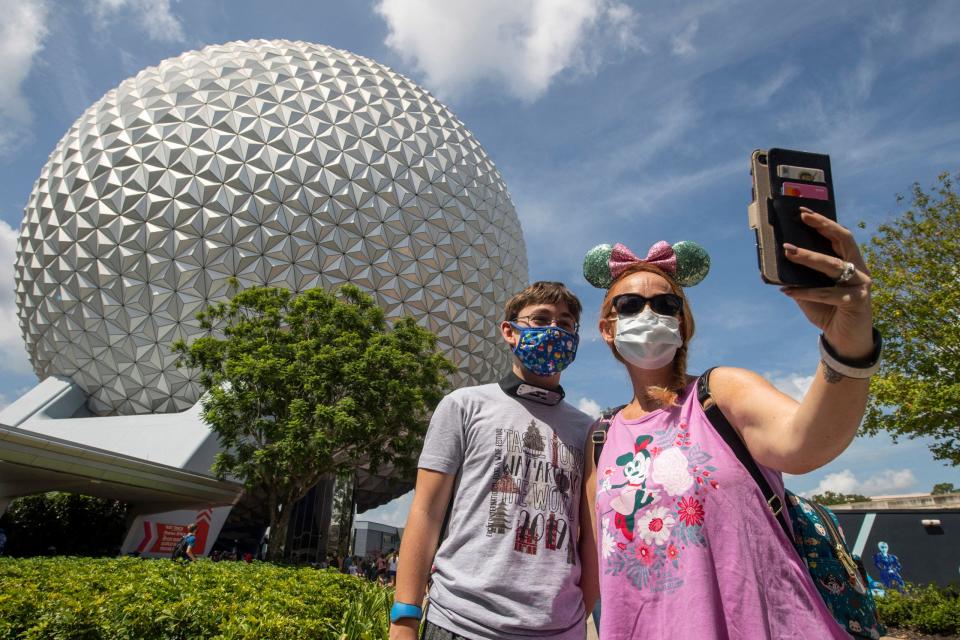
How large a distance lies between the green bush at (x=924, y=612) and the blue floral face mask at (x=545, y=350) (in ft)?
32.4

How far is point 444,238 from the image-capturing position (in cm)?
2148

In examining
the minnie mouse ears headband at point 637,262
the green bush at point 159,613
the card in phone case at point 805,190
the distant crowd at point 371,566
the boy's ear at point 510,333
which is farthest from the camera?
the distant crowd at point 371,566

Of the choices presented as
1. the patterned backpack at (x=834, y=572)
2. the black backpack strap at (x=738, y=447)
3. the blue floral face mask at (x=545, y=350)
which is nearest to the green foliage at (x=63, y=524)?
the blue floral face mask at (x=545, y=350)

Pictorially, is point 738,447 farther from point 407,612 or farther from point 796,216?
point 407,612

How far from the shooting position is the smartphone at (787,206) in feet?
4.58

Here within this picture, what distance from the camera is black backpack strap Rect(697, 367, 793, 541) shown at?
1.61m

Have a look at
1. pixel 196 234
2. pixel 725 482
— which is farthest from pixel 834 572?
pixel 196 234

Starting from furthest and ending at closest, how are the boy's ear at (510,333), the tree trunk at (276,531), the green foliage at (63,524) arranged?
the green foliage at (63,524)
the tree trunk at (276,531)
the boy's ear at (510,333)

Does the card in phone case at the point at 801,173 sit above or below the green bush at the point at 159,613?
above

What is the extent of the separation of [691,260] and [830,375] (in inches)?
57.3

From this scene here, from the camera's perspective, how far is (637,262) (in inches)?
98.9

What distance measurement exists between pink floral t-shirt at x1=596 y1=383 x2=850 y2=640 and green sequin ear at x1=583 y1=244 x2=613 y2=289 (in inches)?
37.2

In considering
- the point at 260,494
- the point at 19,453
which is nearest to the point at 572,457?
the point at 19,453

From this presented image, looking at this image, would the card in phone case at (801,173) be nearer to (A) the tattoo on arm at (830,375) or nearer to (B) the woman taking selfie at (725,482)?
(B) the woman taking selfie at (725,482)
